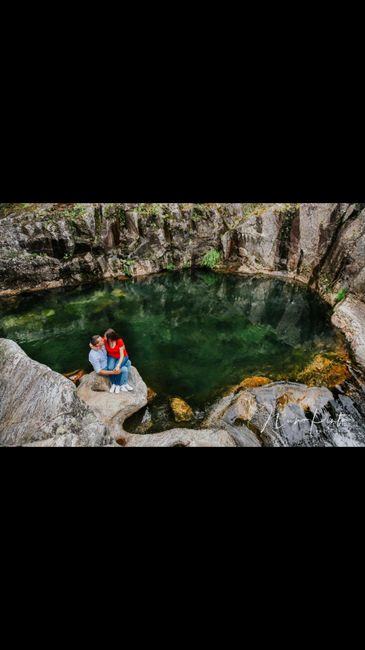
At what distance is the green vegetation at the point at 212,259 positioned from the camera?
17.6 metres

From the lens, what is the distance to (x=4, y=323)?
38.9 ft

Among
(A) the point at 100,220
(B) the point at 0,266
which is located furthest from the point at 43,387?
(A) the point at 100,220

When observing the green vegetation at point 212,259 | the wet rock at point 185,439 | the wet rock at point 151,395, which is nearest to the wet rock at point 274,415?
the wet rock at point 185,439

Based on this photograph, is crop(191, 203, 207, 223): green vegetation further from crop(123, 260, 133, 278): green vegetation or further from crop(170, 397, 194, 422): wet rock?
crop(170, 397, 194, 422): wet rock

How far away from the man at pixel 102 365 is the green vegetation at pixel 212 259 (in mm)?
11640

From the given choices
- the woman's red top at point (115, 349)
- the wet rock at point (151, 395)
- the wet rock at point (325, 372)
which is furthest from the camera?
the wet rock at point (325, 372)

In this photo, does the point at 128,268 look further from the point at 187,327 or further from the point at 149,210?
the point at 187,327

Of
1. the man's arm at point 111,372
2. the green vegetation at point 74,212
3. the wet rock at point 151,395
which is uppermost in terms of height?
the green vegetation at point 74,212

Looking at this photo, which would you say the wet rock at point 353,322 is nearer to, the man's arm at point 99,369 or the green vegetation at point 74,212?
the man's arm at point 99,369

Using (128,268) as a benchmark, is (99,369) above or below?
above

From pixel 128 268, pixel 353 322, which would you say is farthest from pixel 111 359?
pixel 128 268

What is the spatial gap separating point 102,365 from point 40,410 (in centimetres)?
175

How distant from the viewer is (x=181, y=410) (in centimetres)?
733

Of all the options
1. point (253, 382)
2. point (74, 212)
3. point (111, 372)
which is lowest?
point (253, 382)
